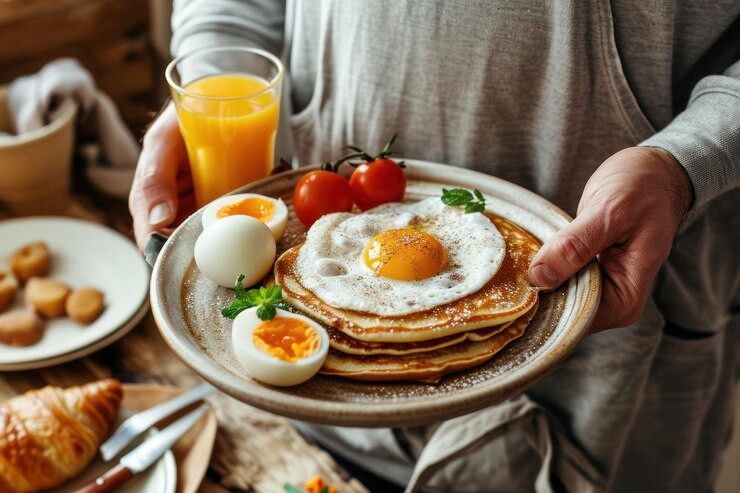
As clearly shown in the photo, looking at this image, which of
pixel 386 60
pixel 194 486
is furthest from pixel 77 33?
pixel 194 486

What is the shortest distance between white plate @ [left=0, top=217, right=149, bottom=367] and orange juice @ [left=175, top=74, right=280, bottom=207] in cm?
47

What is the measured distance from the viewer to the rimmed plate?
99 centimetres

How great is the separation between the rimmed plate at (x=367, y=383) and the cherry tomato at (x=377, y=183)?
0.14 metres

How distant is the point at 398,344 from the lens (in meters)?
1.14

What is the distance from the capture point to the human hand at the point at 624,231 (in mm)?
1188

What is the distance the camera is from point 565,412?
1729mm

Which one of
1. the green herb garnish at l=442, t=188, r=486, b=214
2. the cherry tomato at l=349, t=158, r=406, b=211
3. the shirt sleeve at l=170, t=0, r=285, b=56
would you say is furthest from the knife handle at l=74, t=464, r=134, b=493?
the shirt sleeve at l=170, t=0, r=285, b=56

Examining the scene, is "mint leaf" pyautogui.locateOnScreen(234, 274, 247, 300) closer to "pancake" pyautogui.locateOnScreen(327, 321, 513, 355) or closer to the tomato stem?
"pancake" pyautogui.locateOnScreen(327, 321, 513, 355)

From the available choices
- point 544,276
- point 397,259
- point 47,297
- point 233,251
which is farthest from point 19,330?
point 544,276

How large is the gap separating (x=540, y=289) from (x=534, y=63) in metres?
0.44

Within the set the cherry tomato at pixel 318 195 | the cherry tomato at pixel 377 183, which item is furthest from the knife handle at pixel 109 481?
the cherry tomato at pixel 377 183

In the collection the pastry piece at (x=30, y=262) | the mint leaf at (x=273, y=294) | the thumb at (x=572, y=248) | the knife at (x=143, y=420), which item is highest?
the thumb at (x=572, y=248)

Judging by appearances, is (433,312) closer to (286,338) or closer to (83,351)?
(286,338)

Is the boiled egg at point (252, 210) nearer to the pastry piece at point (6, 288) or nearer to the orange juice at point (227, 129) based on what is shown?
the orange juice at point (227, 129)
